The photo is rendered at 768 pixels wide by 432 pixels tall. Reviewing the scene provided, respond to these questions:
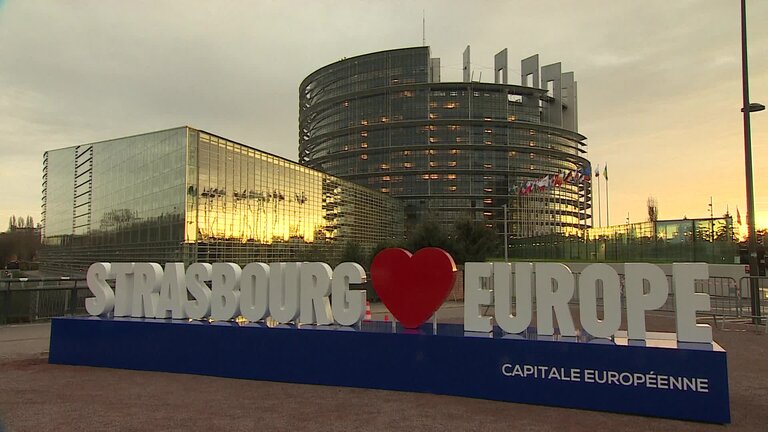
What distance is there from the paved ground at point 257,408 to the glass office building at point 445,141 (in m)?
94.5

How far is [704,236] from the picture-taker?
121 ft

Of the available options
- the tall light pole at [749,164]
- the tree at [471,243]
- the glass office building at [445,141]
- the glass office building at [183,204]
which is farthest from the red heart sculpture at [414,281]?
the glass office building at [445,141]

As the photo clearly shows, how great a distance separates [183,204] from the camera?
2683cm

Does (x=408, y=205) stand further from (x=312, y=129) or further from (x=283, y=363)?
(x=283, y=363)

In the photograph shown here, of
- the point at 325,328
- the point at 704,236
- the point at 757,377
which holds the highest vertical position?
the point at 704,236

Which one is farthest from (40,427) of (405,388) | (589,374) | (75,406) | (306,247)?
(306,247)

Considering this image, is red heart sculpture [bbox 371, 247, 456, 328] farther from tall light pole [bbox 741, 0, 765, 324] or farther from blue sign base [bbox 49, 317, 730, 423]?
tall light pole [bbox 741, 0, 765, 324]

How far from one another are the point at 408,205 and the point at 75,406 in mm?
97656

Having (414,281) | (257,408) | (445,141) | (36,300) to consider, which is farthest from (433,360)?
(445,141)

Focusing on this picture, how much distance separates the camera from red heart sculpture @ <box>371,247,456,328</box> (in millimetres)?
8438

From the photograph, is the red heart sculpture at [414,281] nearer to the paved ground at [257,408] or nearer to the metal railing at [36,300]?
the paved ground at [257,408]

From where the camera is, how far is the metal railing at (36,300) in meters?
15.9

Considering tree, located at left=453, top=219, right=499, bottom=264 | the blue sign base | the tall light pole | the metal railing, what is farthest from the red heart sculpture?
tree, located at left=453, top=219, right=499, bottom=264

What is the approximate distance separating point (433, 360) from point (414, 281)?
1.33 m
